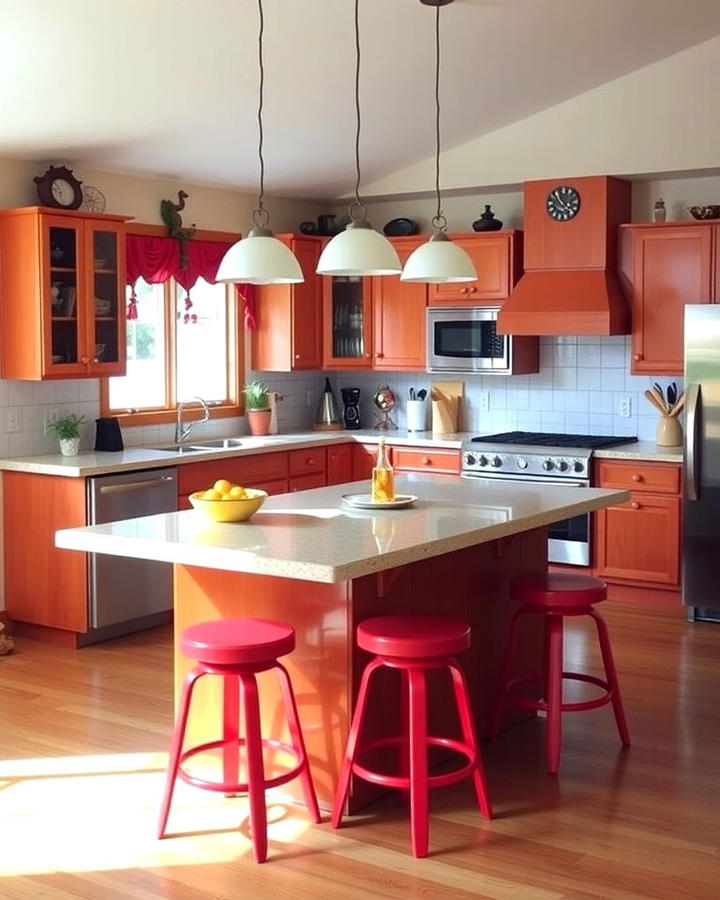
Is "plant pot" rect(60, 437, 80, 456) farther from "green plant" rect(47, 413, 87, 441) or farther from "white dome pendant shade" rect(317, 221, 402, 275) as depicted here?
"white dome pendant shade" rect(317, 221, 402, 275)

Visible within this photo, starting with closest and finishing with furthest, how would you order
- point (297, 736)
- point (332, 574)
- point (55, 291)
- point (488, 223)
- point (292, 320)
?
point (332, 574) → point (297, 736) → point (55, 291) → point (488, 223) → point (292, 320)

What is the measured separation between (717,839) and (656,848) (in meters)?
0.21

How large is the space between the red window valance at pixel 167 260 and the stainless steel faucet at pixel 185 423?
673 millimetres

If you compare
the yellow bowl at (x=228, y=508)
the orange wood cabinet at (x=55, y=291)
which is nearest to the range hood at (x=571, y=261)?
the orange wood cabinet at (x=55, y=291)

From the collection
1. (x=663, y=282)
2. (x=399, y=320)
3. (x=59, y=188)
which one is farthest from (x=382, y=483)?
(x=399, y=320)

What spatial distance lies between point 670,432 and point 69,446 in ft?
11.1

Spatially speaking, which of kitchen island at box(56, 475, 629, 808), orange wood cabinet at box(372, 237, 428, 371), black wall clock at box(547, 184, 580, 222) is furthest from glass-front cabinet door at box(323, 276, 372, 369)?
kitchen island at box(56, 475, 629, 808)

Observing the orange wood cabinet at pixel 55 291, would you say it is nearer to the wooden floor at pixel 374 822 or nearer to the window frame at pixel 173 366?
the window frame at pixel 173 366

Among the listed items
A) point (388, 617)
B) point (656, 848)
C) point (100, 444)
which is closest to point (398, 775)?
point (388, 617)

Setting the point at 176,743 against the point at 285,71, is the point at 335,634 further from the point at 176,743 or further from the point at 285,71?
the point at 285,71

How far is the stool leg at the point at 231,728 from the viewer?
13.3 ft

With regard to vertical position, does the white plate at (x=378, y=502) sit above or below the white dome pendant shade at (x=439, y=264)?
below

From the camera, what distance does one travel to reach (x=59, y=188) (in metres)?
6.32

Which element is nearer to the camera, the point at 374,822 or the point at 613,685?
the point at 374,822
